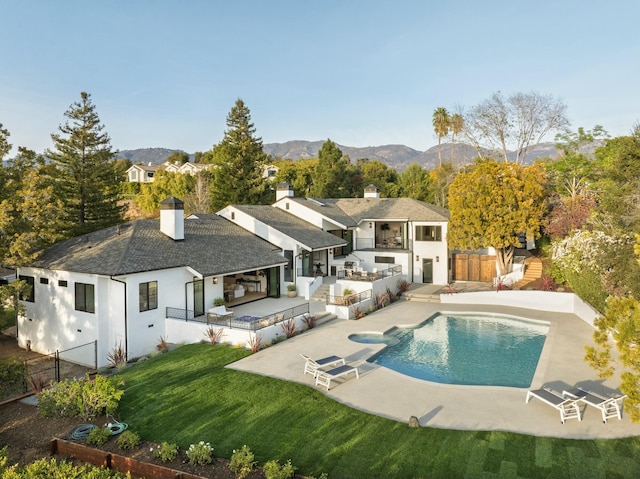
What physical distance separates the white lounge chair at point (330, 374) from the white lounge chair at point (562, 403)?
5.33 m

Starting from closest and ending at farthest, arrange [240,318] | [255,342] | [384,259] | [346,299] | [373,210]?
[255,342] → [240,318] → [346,299] → [384,259] → [373,210]

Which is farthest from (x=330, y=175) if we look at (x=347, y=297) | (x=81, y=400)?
(x=81, y=400)

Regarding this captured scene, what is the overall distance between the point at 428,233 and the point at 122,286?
21.5 m

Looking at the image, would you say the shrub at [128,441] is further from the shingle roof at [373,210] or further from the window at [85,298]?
the shingle roof at [373,210]

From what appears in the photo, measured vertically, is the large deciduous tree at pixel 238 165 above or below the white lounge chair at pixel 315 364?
above

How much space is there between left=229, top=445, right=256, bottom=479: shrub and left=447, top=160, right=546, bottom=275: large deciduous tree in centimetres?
2099

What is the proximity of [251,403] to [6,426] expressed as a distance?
21.5 ft

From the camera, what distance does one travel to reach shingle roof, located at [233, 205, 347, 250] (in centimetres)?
2664

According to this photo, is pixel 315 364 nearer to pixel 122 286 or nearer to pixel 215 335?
pixel 215 335

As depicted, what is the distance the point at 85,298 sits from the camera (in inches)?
684

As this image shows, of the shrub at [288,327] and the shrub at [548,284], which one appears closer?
the shrub at [288,327]

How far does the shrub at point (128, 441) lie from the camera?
9438mm

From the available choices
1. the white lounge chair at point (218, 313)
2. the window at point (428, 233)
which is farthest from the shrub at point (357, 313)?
the window at point (428, 233)

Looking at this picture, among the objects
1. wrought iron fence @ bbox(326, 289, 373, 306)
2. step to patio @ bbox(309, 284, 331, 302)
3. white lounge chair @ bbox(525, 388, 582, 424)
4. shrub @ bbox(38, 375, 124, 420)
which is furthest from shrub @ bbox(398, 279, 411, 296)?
shrub @ bbox(38, 375, 124, 420)
